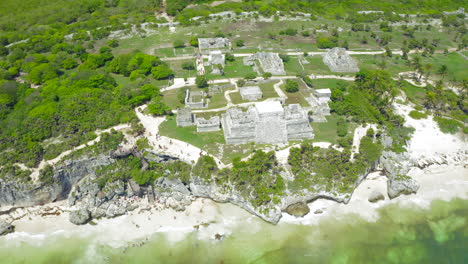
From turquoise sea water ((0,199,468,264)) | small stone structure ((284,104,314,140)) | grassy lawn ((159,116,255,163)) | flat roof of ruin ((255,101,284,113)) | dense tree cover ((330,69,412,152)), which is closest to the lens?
turquoise sea water ((0,199,468,264))

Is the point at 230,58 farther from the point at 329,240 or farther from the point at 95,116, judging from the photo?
the point at 329,240

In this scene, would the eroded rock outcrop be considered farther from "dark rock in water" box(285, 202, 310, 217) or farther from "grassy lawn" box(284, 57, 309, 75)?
"grassy lawn" box(284, 57, 309, 75)

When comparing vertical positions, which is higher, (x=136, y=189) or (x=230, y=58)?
(x=230, y=58)

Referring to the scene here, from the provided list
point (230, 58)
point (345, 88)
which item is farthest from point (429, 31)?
point (230, 58)

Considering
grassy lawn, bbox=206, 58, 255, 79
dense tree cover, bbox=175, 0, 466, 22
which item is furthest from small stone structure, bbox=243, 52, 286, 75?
dense tree cover, bbox=175, 0, 466, 22

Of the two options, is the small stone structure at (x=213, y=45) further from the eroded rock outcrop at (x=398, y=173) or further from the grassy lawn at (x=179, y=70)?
the eroded rock outcrop at (x=398, y=173)
